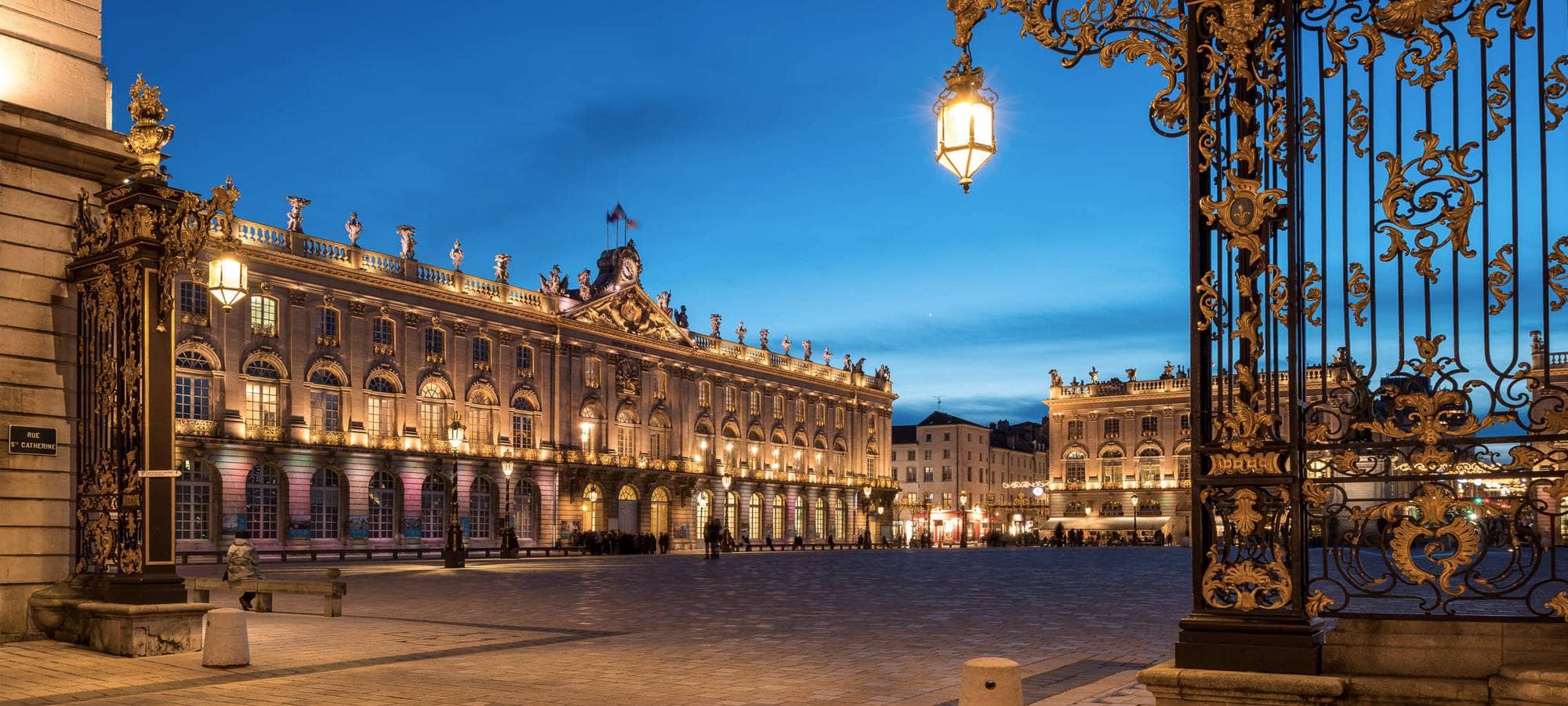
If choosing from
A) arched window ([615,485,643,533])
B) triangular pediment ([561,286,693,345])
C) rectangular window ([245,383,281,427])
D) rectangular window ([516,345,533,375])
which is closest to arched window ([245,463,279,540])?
rectangular window ([245,383,281,427])

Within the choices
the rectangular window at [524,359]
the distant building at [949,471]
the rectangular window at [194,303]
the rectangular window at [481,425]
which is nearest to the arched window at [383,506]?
the rectangular window at [481,425]

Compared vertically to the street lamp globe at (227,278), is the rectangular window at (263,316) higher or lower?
higher

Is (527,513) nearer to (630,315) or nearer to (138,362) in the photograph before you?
(630,315)

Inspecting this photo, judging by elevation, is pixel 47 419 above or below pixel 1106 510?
above

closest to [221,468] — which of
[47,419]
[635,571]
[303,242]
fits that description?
[303,242]

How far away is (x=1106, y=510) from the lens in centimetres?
10300

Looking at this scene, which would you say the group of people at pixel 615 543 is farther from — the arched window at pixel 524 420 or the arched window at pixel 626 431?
the arched window at pixel 626 431

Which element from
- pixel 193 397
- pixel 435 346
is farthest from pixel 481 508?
pixel 193 397

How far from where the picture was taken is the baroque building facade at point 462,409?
2009 inches

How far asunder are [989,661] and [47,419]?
1005 centimetres

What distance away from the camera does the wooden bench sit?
1764 centimetres

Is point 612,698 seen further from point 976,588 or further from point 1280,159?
point 976,588

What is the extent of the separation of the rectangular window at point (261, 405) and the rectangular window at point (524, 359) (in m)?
14.1

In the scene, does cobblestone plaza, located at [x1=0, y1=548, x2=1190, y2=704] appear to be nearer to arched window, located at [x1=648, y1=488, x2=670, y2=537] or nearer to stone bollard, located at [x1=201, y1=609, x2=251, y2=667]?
stone bollard, located at [x1=201, y1=609, x2=251, y2=667]
